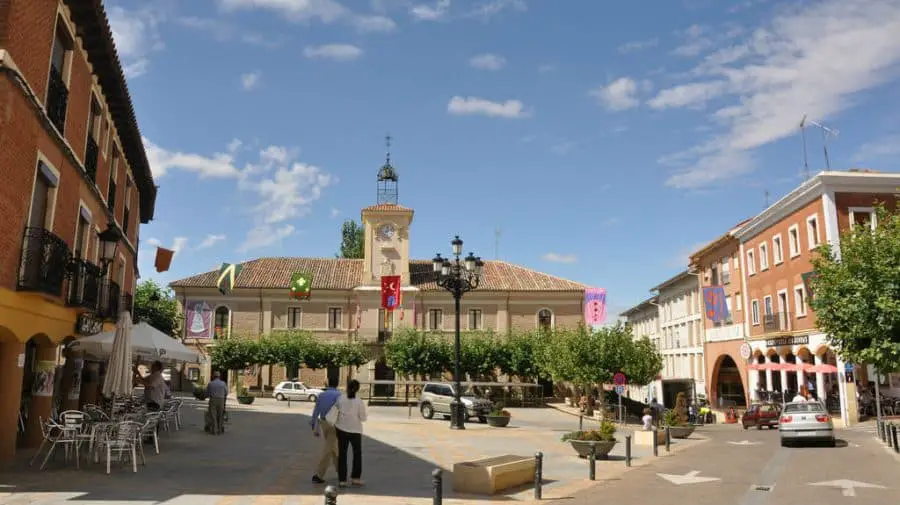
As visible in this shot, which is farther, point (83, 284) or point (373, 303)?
point (373, 303)

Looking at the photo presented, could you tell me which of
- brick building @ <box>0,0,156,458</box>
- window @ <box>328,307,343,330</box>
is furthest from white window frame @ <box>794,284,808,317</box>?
window @ <box>328,307,343,330</box>

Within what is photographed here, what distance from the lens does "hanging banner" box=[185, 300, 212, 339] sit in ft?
151

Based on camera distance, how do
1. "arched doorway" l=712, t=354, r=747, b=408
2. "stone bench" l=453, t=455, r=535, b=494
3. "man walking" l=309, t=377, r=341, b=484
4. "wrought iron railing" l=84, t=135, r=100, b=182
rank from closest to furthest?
1. "man walking" l=309, t=377, r=341, b=484
2. "stone bench" l=453, t=455, r=535, b=494
3. "wrought iron railing" l=84, t=135, r=100, b=182
4. "arched doorway" l=712, t=354, r=747, b=408

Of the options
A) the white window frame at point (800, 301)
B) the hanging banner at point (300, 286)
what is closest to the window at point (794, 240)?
the white window frame at point (800, 301)

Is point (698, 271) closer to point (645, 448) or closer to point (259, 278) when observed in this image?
point (645, 448)

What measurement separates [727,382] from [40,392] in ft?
126

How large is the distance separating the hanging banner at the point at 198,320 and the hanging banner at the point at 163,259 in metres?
19.7

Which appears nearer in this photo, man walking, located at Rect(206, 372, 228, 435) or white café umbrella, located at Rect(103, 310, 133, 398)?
white café umbrella, located at Rect(103, 310, 133, 398)

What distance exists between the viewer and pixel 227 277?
44781 millimetres

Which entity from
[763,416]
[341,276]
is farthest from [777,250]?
[341,276]

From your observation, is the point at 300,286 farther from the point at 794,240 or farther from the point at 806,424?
the point at 806,424

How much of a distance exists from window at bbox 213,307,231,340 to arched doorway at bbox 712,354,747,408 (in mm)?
32893

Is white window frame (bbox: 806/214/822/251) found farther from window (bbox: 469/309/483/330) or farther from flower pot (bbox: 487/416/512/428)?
window (bbox: 469/309/483/330)

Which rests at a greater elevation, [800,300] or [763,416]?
[800,300]
